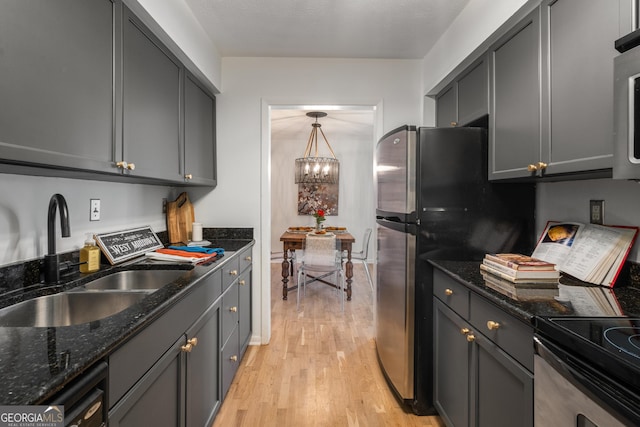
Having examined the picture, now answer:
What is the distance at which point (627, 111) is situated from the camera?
3.07 feet

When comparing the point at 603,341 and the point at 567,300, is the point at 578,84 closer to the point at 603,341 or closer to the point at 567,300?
the point at 567,300

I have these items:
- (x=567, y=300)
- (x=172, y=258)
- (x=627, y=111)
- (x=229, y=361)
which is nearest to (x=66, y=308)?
(x=172, y=258)

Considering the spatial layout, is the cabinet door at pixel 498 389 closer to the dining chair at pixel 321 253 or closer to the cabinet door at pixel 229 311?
the cabinet door at pixel 229 311

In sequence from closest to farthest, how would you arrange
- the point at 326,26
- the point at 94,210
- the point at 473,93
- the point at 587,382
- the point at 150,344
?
the point at 587,382
the point at 150,344
the point at 94,210
the point at 473,93
the point at 326,26

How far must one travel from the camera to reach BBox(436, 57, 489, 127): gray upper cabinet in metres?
1.94

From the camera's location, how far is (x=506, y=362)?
3.86 ft

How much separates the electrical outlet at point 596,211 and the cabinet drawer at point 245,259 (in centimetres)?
208

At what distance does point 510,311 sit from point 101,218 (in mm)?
2048

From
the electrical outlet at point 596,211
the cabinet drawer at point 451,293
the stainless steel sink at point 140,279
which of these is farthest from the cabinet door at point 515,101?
the stainless steel sink at point 140,279

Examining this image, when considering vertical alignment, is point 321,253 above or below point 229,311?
above

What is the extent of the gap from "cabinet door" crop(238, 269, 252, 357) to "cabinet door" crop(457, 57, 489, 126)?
6.32 feet

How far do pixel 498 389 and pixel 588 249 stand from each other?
0.80 meters

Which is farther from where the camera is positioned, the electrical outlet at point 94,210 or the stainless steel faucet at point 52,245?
the electrical outlet at point 94,210

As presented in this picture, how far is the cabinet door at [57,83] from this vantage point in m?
0.92
